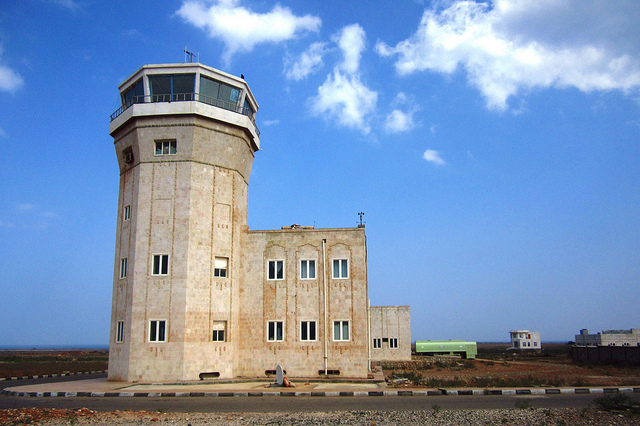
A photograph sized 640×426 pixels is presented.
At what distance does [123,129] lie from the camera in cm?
3491

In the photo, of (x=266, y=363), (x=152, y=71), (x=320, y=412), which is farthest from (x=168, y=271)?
(x=320, y=412)

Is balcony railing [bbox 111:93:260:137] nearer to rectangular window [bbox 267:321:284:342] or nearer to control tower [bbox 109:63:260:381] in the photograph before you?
control tower [bbox 109:63:260:381]

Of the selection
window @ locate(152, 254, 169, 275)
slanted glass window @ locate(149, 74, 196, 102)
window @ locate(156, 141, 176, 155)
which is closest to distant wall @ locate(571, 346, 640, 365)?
window @ locate(152, 254, 169, 275)

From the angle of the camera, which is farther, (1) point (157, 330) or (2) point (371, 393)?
(1) point (157, 330)

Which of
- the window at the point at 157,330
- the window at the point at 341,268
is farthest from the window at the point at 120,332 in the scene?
the window at the point at 341,268

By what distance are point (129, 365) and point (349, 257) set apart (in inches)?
638

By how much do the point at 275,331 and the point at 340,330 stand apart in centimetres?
460

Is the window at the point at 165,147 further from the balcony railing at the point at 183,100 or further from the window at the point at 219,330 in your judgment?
the window at the point at 219,330

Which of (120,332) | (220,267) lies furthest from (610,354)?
(120,332)

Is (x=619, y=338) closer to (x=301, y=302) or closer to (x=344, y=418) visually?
(x=301, y=302)

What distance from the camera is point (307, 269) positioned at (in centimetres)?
3438

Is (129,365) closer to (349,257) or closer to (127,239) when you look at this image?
(127,239)

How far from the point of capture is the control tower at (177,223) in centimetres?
3081

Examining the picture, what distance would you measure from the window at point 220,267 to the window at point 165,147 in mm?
8204
